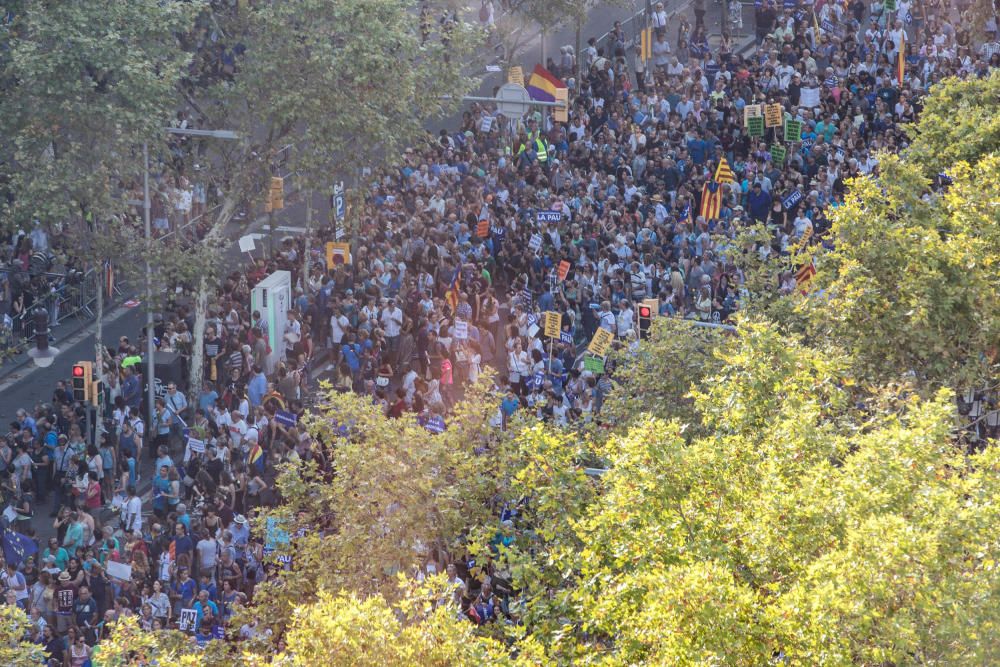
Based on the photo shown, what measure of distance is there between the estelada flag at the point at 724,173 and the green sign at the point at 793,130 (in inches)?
94.3

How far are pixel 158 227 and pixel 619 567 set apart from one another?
22.7m

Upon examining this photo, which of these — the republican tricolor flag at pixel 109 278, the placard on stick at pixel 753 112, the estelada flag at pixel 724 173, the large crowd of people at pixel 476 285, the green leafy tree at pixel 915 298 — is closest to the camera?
the green leafy tree at pixel 915 298

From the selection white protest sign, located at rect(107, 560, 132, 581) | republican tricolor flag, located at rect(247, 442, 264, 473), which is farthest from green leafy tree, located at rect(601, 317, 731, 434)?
white protest sign, located at rect(107, 560, 132, 581)

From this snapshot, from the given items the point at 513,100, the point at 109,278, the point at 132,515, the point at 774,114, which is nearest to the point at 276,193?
the point at 109,278

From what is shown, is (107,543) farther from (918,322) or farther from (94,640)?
(918,322)

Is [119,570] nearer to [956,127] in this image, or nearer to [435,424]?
[435,424]

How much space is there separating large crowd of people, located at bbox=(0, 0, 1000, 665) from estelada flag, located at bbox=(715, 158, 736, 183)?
1.79 feet

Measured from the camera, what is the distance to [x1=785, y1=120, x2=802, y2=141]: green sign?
1384 inches

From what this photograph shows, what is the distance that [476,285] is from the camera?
3120 cm

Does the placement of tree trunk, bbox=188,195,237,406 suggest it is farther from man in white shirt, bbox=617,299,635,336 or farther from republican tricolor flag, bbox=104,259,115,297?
man in white shirt, bbox=617,299,635,336

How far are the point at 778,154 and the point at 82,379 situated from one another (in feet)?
51.7

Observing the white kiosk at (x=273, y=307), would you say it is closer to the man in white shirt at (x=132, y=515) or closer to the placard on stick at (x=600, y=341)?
the man in white shirt at (x=132, y=515)

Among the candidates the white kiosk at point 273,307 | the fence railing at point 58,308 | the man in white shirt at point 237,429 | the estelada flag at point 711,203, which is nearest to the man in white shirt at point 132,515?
the man in white shirt at point 237,429

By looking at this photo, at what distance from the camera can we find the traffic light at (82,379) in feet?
87.0
